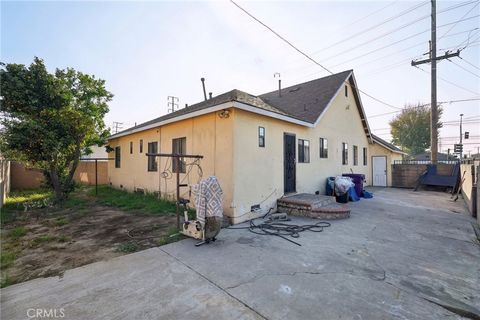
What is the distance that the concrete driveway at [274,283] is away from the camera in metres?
2.33

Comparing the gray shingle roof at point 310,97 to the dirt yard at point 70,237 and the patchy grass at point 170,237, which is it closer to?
the patchy grass at point 170,237

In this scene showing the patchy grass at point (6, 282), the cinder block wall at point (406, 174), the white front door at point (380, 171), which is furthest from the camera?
the white front door at point (380, 171)

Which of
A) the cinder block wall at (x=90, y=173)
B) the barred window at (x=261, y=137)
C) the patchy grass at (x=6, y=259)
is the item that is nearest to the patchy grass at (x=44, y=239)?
the patchy grass at (x=6, y=259)

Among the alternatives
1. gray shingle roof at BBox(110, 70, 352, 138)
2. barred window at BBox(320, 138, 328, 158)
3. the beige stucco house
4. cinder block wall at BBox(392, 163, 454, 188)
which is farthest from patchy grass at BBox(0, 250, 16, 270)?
cinder block wall at BBox(392, 163, 454, 188)

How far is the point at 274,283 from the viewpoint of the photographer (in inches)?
113

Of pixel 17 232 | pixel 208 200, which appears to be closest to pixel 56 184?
pixel 17 232

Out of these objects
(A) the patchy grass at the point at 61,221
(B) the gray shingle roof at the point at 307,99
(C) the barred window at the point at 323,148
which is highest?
(B) the gray shingle roof at the point at 307,99

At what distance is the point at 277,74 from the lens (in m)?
13.8

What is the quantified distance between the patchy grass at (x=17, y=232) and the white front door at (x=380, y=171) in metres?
18.2

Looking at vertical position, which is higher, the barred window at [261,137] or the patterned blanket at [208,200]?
the barred window at [261,137]

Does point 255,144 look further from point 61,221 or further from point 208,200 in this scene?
point 61,221

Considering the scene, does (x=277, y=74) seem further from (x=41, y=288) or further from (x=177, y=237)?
(x=41, y=288)

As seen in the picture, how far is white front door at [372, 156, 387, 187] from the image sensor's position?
15.0 meters

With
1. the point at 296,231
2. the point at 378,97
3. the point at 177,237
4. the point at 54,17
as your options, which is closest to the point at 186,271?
the point at 177,237
